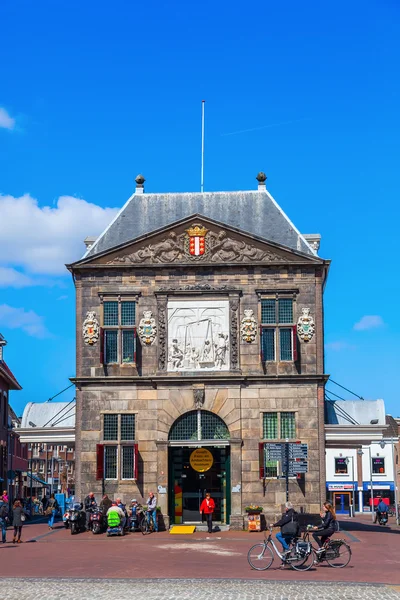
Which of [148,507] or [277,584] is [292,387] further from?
[277,584]

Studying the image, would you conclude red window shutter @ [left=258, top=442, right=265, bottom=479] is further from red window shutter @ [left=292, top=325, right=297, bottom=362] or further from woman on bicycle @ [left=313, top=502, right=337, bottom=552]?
woman on bicycle @ [left=313, top=502, right=337, bottom=552]

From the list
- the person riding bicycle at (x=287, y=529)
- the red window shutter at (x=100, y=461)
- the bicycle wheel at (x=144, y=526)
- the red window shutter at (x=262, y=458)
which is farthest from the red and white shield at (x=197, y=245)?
the person riding bicycle at (x=287, y=529)

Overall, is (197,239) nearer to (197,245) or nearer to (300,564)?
(197,245)

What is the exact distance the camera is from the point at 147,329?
36594mm

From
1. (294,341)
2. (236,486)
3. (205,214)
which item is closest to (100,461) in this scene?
(236,486)

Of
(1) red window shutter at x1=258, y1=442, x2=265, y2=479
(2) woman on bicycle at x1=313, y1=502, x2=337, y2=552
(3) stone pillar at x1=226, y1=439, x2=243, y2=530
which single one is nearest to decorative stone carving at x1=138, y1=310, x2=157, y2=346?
(3) stone pillar at x1=226, y1=439, x2=243, y2=530

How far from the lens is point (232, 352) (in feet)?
119

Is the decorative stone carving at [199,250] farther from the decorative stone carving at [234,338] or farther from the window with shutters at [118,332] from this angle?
the decorative stone carving at [234,338]

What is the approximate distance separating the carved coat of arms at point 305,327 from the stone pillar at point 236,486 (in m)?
4.77

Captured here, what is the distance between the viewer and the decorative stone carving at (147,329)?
3656 centimetres

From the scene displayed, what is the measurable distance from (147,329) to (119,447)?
4.72 meters

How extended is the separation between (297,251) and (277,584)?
18876mm

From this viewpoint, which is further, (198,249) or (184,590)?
(198,249)

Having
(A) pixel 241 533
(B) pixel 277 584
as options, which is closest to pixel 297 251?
(A) pixel 241 533
